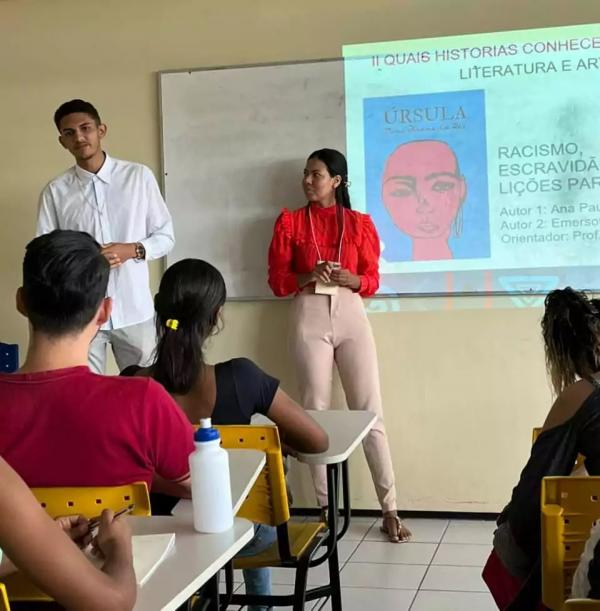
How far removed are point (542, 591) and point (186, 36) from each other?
10.8ft

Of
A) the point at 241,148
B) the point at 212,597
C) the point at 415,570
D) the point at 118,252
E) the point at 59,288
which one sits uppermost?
the point at 241,148

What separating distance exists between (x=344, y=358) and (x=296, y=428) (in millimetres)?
1789

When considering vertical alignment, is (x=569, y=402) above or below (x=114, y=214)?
below

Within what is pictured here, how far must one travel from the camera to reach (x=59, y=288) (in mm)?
1626

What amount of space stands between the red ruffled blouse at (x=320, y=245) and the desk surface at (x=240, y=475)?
2106 mm

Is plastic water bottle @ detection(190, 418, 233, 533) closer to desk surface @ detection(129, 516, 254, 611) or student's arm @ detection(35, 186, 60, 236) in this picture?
desk surface @ detection(129, 516, 254, 611)

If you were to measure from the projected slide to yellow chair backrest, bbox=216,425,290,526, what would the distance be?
2.10m

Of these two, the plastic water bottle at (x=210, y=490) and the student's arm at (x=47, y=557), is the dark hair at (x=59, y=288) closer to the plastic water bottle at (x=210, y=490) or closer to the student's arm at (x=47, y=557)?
the plastic water bottle at (x=210, y=490)

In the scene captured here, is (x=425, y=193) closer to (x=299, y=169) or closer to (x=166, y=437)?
(x=299, y=169)

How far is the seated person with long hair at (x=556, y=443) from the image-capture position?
1.81 meters

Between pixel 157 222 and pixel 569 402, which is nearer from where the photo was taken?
pixel 569 402

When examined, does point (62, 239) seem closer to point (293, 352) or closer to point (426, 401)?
point (293, 352)

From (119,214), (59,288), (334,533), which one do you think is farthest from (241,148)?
(59,288)

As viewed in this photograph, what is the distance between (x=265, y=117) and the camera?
411 cm
